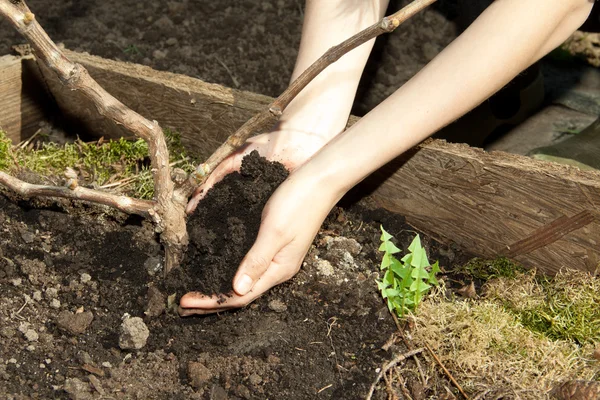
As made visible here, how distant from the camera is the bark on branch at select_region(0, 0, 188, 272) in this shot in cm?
174

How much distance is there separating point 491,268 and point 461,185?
286mm

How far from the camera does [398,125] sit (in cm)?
201

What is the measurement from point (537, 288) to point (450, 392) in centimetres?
49

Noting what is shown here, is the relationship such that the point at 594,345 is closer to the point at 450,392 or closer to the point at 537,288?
the point at 537,288

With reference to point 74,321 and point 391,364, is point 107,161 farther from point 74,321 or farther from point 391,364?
point 391,364

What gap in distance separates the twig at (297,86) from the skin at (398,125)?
0.19 m

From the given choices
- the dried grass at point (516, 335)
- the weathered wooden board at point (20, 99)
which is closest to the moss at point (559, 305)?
the dried grass at point (516, 335)

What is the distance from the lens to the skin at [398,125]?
1.92 meters

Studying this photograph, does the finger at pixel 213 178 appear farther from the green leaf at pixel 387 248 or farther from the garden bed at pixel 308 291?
the green leaf at pixel 387 248

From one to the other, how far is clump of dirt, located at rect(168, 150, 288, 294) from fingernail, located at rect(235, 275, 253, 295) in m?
0.05

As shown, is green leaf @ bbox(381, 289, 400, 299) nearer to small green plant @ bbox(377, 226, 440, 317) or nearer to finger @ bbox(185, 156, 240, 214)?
small green plant @ bbox(377, 226, 440, 317)

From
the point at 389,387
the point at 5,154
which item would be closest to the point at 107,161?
the point at 5,154

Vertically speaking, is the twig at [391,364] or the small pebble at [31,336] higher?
the small pebble at [31,336]

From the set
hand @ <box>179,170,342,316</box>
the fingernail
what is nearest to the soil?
hand @ <box>179,170,342,316</box>
